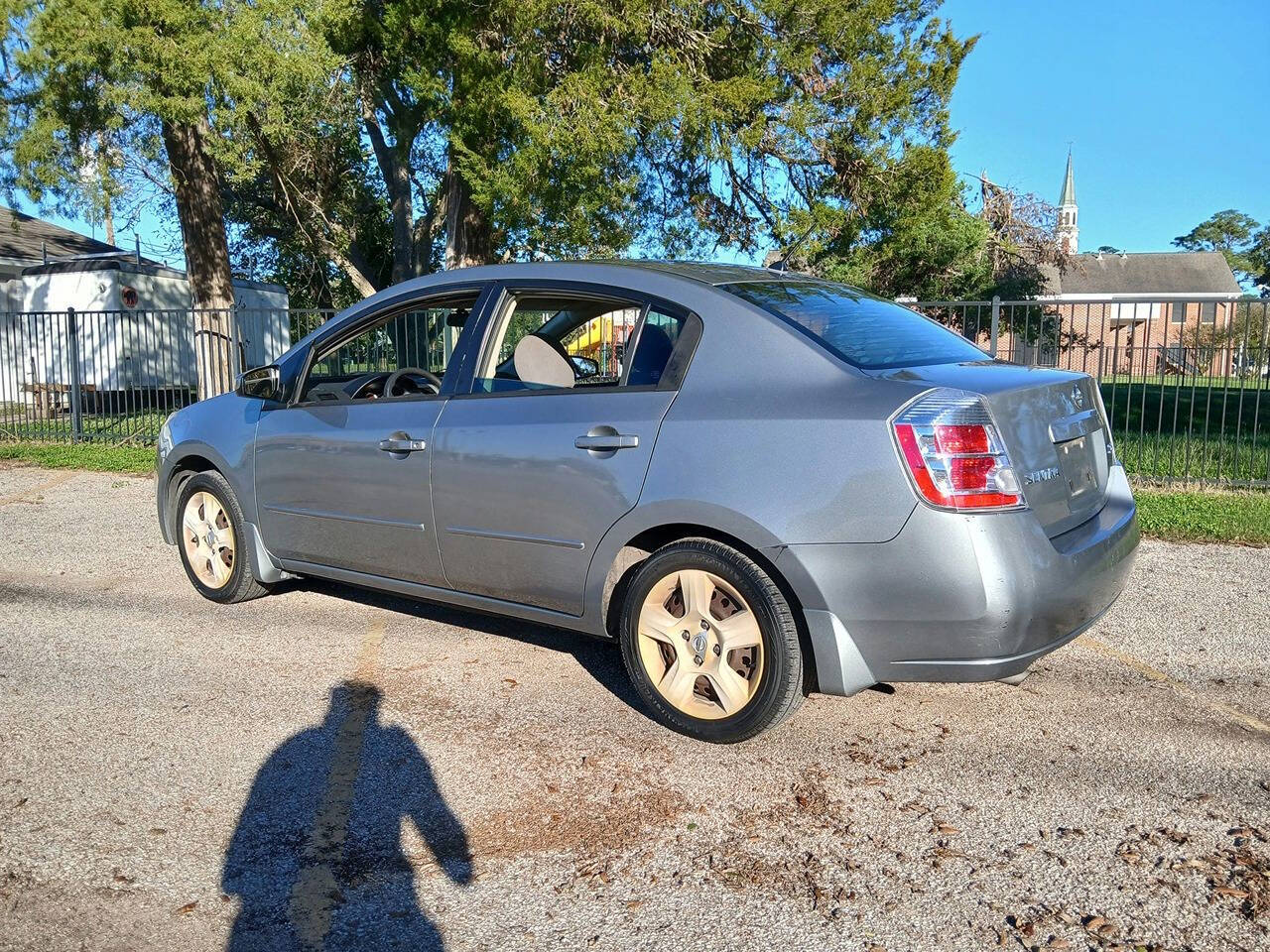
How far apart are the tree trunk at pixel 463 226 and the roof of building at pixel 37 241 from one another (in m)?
14.3

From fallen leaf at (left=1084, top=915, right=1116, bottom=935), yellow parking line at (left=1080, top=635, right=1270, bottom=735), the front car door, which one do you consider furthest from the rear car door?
yellow parking line at (left=1080, top=635, right=1270, bottom=735)

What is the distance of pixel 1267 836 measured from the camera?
3227 millimetres

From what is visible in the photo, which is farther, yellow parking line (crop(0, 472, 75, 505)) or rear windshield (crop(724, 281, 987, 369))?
yellow parking line (crop(0, 472, 75, 505))

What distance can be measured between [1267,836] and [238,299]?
22230 mm

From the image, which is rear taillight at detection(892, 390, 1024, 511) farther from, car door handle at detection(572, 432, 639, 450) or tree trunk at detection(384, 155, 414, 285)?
tree trunk at detection(384, 155, 414, 285)

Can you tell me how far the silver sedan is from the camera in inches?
137

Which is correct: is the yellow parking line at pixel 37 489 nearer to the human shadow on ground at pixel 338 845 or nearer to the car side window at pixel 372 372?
the car side window at pixel 372 372

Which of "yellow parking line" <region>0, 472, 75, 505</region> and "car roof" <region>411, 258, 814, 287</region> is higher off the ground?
"car roof" <region>411, 258, 814, 287</region>

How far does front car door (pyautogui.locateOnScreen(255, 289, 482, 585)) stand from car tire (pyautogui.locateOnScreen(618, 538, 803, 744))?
1.17 meters

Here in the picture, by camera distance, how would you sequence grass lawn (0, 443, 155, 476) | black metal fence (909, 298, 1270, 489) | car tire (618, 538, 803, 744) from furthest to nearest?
grass lawn (0, 443, 155, 476) → black metal fence (909, 298, 1270, 489) → car tire (618, 538, 803, 744)

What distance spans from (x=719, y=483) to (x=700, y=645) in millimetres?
606

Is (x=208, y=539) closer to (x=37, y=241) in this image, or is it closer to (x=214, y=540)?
(x=214, y=540)

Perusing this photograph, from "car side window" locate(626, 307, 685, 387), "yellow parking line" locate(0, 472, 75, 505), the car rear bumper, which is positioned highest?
"car side window" locate(626, 307, 685, 387)

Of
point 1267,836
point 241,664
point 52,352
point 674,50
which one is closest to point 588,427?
point 241,664
